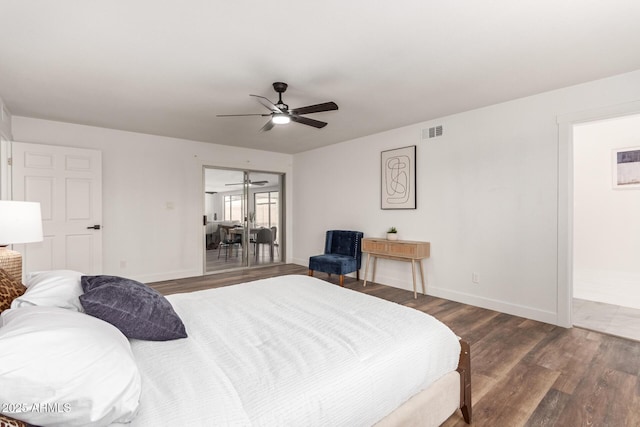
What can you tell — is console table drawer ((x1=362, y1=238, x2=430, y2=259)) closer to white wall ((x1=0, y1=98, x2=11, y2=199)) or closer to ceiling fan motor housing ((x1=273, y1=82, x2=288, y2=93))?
ceiling fan motor housing ((x1=273, y1=82, x2=288, y2=93))

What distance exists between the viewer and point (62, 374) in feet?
2.72

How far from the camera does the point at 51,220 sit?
159 inches

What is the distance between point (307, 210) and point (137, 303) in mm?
5027

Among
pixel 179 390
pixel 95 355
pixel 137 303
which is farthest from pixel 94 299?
pixel 179 390

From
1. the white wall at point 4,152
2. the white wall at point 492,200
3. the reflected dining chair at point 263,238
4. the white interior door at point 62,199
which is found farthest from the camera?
the reflected dining chair at point 263,238

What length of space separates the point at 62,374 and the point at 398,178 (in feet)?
14.4

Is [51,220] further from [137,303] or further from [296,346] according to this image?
[296,346]

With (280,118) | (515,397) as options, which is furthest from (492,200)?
(280,118)

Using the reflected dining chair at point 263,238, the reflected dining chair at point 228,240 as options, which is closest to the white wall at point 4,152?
the reflected dining chair at point 228,240

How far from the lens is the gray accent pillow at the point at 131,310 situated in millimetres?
1334

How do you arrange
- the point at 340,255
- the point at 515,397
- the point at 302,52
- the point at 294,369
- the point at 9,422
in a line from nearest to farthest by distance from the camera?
the point at 9,422, the point at 294,369, the point at 515,397, the point at 302,52, the point at 340,255

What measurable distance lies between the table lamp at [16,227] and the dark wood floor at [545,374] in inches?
121

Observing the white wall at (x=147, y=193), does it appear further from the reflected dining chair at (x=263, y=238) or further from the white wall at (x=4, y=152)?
the reflected dining chair at (x=263, y=238)

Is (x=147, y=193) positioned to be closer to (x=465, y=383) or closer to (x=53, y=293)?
(x=53, y=293)
